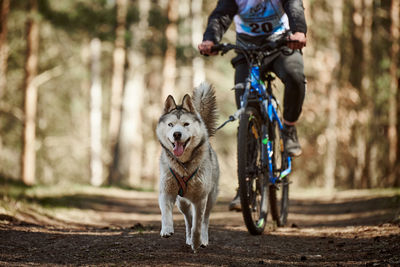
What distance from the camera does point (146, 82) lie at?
33.5 m

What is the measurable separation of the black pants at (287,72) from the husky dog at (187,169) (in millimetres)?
1145

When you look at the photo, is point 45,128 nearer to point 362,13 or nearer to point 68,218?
point 362,13

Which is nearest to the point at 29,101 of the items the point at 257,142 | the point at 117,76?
the point at 117,76

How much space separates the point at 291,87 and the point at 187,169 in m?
1.88

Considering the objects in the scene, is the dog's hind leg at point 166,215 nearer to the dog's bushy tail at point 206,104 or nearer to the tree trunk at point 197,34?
the dog's bushy tail at point 206,104

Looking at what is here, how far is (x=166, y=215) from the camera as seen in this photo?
4066 mm

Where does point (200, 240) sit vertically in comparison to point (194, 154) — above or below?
below

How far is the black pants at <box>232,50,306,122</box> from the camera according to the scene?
532cm

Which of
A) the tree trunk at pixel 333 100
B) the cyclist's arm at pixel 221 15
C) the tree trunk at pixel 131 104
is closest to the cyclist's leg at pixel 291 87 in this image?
the cyclist's arm at pixel 221 15

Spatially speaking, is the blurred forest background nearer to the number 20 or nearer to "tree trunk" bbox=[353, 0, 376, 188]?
"tree trunk" bbox=[353, 0, 376, 188]

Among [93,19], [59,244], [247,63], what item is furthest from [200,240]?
[93,19]

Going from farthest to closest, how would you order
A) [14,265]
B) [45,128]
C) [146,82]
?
[146,82], [45,128], [14,265]

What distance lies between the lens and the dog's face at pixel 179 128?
4148 mm

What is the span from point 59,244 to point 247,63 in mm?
2729
